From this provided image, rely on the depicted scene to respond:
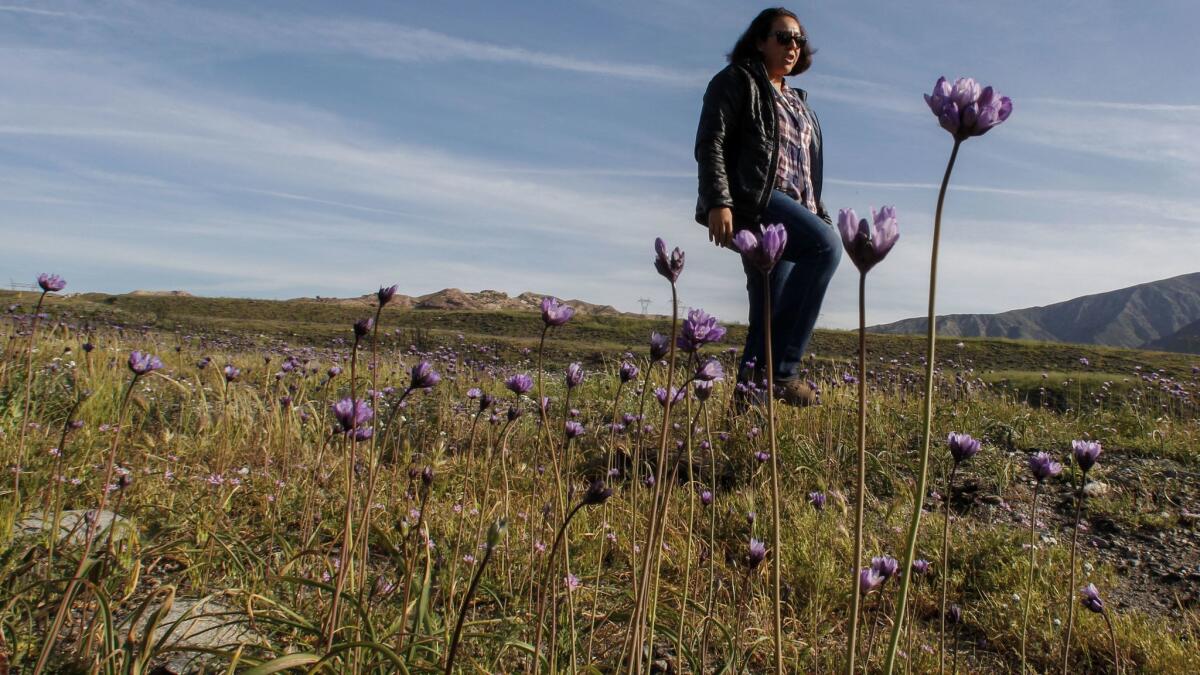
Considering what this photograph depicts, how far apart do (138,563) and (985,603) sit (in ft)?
7.43

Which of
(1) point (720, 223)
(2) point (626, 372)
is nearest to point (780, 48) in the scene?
(1) point (720, 223)

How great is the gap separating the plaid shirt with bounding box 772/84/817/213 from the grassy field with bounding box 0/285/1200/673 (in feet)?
3.93

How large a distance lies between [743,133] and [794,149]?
0.44m

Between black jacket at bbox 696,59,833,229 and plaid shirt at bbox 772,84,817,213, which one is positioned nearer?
black jacket at bbox 696,59,833,229

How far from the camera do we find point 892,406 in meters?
4.67

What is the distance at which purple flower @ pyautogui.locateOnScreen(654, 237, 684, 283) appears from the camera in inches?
53.0

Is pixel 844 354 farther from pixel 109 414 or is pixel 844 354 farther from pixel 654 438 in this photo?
pixel 109 414

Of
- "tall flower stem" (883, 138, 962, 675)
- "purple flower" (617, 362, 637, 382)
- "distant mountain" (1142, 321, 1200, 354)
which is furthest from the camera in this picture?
"distant mountain" (1142, 321, 1200, 354)

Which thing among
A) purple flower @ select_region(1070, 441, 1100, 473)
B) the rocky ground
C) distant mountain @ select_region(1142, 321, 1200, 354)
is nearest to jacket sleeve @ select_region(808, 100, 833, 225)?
the rocky ground

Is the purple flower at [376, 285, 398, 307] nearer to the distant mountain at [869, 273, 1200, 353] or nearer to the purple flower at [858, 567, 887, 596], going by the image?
the purple flower at [858, 567, 887, 596]

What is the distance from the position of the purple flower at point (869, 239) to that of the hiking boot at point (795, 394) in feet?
11.2

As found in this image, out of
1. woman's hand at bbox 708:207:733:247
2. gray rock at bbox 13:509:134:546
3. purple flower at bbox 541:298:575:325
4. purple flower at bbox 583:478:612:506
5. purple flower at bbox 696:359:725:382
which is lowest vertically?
gray rock at bbox 13:509:134:546

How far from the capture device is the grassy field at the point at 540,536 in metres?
1.46

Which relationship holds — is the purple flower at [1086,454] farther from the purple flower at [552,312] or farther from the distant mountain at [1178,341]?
the distant mountain at [1178,341]
